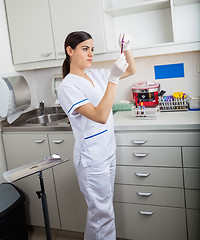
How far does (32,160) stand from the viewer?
92.0 inches

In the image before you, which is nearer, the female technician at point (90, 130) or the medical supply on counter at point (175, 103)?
the female technician at point (90, 130)

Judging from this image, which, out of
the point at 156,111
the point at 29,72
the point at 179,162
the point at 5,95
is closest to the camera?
the point at 179,162

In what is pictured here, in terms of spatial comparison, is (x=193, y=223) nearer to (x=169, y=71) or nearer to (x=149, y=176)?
(x=149, y=176)

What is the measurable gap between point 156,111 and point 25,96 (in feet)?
3.49

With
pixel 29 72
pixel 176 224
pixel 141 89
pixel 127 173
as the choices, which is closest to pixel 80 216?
pixel 127 173

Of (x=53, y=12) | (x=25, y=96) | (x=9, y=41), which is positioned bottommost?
(x=25, y=96)

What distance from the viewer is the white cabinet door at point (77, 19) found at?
2229 millimetres

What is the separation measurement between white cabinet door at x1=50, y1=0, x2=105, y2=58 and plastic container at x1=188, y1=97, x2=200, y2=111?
2.44 feet

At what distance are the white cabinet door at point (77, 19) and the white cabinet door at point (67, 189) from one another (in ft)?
2.22

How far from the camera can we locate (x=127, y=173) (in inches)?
80.4

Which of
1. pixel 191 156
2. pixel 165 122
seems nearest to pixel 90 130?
pixel 165 122

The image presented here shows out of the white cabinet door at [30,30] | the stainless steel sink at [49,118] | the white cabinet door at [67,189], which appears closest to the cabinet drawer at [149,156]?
the white cabinet door at [67,189]

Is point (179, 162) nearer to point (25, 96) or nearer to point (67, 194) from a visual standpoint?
point (67, 194)

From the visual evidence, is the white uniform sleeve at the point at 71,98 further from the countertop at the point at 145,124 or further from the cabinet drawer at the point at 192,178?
the cabinet drawer at the point at 192,178
